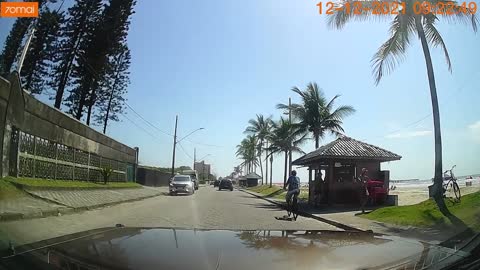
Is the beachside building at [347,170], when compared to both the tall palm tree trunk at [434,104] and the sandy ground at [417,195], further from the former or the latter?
the tall palm tree trunk at [434,104]

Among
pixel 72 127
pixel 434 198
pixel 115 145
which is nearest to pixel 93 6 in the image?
pixel 434 198

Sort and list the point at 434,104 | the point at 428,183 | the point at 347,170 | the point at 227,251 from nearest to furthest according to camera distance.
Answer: the point at 227,251 < the point at 434,104 < the point at 347,170 < the point at 428,183

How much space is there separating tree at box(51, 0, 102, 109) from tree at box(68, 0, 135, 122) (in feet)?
0.88

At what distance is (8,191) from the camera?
14.5 metres

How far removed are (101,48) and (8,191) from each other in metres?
5.28

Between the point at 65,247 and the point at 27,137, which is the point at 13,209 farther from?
the point at 65,247

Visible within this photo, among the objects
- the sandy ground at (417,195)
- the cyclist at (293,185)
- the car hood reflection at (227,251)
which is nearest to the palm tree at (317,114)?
the sandy ground at (417,195)

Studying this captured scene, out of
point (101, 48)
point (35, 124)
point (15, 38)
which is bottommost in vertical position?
point (35, 124)

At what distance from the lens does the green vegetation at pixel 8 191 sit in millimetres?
13917

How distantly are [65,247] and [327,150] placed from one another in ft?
67.0

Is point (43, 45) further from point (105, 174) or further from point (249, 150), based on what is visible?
point (249, 150)

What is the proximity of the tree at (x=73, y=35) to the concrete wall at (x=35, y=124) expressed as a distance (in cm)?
224

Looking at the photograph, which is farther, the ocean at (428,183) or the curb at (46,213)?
the ocean at (428,183)

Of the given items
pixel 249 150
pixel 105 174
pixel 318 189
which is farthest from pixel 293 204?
pixel 249 150
